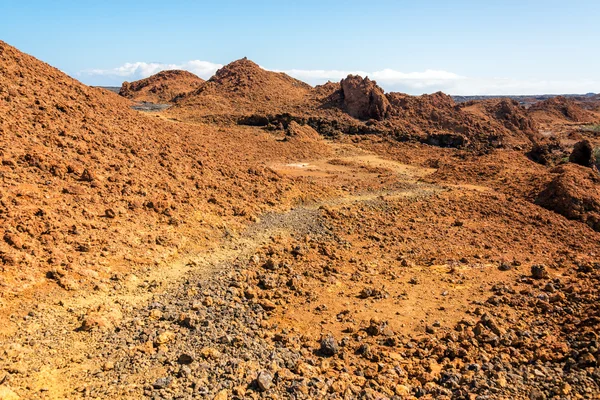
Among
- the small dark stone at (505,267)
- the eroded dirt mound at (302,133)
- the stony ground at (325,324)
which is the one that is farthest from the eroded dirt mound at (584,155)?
the eroded dirt mound at (302,133)

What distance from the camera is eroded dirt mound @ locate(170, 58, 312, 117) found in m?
33.9

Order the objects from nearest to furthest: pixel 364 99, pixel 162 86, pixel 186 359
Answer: pixel 186 359, pixel 364 99, pixel 162 86

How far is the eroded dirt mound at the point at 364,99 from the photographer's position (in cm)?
3183

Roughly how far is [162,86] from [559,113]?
49036 mm

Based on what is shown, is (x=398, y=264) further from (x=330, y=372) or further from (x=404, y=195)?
(x=404, y=195)

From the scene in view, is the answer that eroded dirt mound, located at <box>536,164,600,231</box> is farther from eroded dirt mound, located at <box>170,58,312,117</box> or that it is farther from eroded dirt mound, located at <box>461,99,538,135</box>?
eroded dirt mound, located at <box>170,58,312,117</box>

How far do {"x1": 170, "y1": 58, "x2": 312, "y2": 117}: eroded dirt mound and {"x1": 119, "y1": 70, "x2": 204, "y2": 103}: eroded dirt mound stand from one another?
11447 millimetres

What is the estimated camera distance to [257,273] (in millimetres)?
8594

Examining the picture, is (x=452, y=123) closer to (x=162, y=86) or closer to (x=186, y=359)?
(x=186, y=359)

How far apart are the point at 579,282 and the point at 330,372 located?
5.88 m

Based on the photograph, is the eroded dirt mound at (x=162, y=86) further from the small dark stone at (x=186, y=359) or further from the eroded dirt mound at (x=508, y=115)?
the small dark stone at (x=186, y=359)

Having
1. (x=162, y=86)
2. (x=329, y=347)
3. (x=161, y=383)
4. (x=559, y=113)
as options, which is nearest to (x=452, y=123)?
(x=329, y=347)

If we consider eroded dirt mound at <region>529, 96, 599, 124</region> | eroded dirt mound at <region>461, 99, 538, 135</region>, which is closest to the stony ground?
eroded dirt mound at <region>461, 99, 538, 135</region>

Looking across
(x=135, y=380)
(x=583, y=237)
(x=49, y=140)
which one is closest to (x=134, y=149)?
(x=49, y=140)
